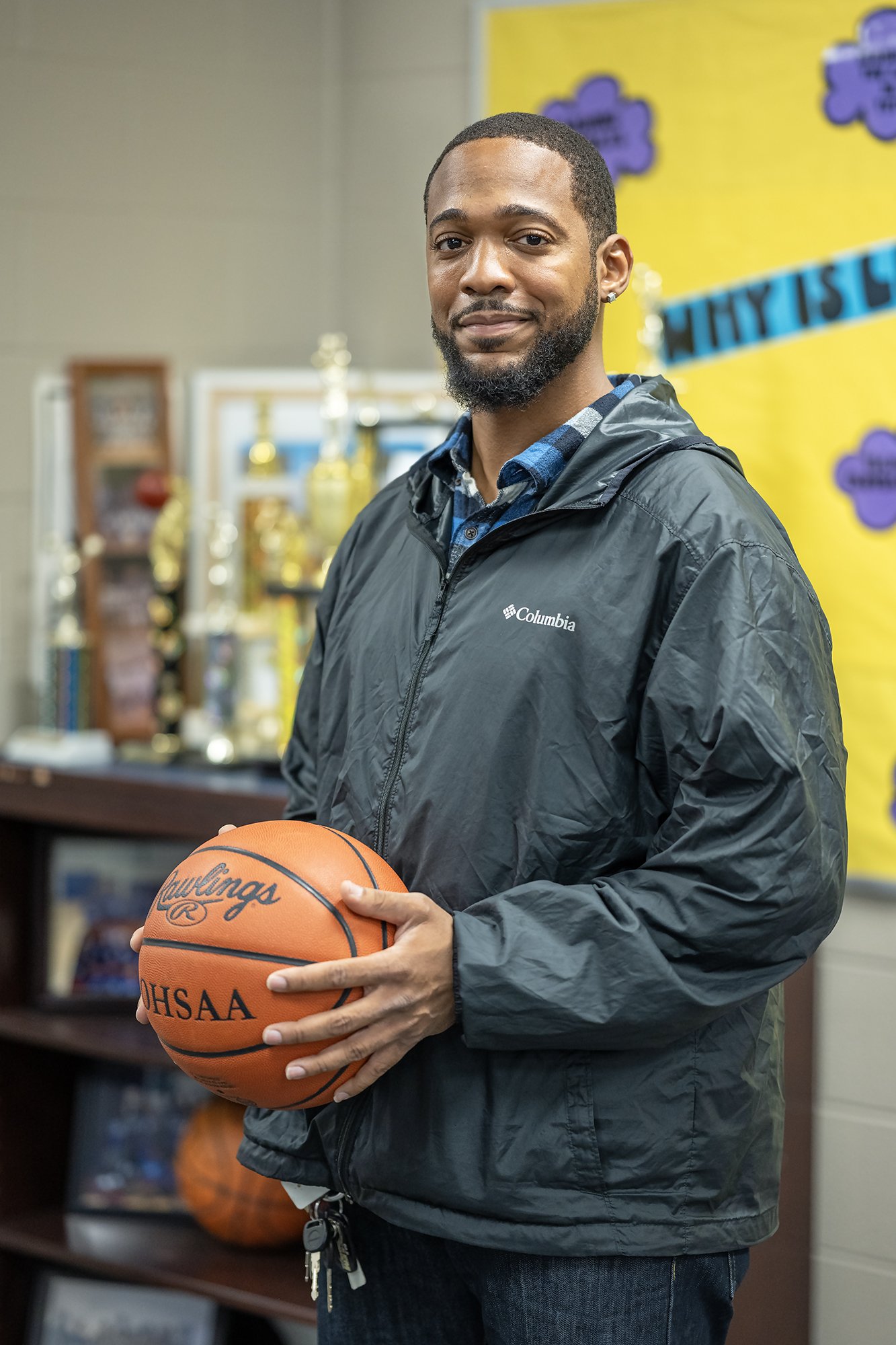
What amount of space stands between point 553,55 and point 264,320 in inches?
31.1

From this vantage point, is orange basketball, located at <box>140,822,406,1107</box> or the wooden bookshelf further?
the wooden bookshelf

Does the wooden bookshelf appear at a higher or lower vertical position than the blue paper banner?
lower

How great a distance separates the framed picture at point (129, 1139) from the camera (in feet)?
7.80

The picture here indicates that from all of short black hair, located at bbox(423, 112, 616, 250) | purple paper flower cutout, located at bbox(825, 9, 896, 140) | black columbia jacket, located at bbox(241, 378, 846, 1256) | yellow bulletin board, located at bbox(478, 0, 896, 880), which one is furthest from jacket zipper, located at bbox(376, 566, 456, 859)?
purple paper flower cutout, located at bbox(825, 9, 896, 140)

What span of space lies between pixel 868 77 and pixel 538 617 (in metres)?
1.29

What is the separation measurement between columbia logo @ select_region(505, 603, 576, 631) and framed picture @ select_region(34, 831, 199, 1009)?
1.37 m

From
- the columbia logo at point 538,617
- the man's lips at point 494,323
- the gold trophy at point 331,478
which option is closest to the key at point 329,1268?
the columbia logo at point 538,617

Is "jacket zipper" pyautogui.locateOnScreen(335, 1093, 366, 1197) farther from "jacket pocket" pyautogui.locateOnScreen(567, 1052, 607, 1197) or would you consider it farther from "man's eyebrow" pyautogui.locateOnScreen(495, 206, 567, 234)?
"man's eyebrow" pyautogui.locateOnScreen(495, 206, 567, 234)

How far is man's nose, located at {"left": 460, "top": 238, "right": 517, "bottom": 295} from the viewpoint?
1.22m

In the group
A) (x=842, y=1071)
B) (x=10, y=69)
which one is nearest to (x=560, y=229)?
(x=842, y=1071)

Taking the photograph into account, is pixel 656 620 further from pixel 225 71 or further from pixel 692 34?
pixel 225 71

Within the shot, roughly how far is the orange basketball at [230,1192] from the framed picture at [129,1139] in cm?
18

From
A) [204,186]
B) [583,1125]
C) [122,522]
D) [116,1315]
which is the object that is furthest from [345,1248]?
[204,186]

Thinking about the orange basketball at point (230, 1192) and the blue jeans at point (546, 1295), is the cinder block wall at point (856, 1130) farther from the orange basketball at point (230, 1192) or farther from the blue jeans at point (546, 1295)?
the blue jeans at point (546, 1295)
